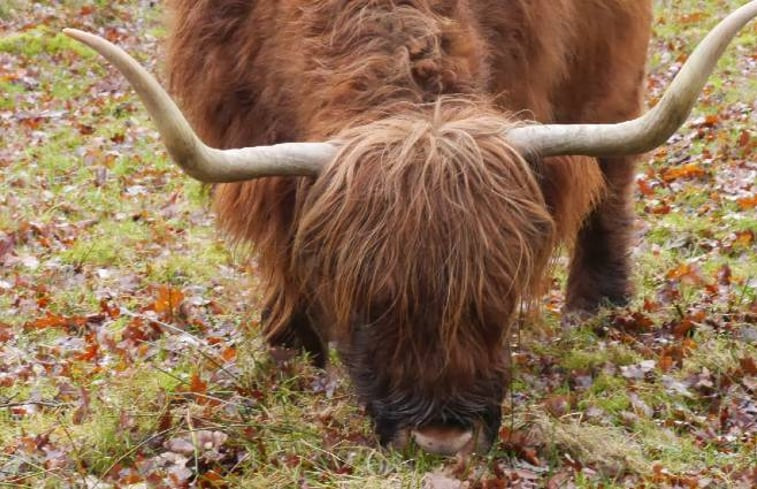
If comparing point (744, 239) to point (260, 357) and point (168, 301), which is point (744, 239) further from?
point (168, 301)

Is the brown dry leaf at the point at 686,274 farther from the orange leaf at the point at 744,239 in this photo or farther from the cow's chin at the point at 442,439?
the cow's chin at the point at 442,439

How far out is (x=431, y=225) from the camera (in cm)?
393

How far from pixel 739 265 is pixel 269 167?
12.5 feet

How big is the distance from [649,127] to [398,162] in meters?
0.85

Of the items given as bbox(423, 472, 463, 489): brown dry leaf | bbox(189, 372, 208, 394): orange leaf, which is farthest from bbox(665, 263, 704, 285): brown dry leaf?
bbox(423, 472, 463, 489): brown dry leaf

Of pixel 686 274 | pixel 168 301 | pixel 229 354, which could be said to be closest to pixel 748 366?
pixel 686 274

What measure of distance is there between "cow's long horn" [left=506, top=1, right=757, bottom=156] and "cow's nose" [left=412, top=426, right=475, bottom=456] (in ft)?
3.39

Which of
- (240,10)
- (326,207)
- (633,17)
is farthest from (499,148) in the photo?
(633,17)

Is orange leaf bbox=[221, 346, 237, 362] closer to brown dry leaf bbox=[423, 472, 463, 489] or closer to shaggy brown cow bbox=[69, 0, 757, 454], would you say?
shaggy brown cow bbox=[69, 0, 757, 454]

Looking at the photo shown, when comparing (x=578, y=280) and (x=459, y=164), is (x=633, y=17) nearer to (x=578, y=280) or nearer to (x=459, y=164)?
(x=578, y=280)

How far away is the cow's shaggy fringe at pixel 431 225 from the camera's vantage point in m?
3.93

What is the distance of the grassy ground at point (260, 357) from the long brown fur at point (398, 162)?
420 mm

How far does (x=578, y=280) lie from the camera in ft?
22.7

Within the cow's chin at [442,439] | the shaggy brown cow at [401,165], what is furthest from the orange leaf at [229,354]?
the cow's chin at [442,439]
